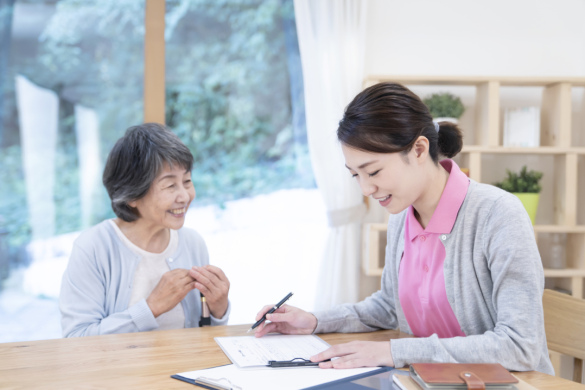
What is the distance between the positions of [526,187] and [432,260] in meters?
1.68

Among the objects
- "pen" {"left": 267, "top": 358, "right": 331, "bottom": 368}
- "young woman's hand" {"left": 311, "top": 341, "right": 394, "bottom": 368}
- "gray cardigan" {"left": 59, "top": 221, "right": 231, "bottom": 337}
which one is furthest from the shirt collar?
"gray cardigan" {"left": 59, "top": 221, "right": 231, "bottom": 337}

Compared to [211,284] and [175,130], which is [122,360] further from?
[175,130]

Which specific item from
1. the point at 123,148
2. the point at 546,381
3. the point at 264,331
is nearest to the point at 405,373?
the point at 546,381

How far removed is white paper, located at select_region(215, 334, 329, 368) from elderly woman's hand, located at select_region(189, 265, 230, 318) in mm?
301

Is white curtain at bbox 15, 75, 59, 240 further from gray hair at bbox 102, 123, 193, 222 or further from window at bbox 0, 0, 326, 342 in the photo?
gray hair at bbox 102, 123, 193, 222

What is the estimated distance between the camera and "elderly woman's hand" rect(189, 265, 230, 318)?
174 centimetres

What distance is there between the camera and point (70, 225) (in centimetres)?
301

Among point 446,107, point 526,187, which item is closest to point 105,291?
point 446,107

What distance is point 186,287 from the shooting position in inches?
67.6

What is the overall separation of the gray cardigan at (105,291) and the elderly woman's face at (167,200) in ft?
0.43

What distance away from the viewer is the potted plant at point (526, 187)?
9.29ft

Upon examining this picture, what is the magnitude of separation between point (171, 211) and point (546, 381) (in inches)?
49.0

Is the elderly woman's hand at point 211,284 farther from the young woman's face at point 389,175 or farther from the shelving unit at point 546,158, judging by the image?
the shelving unit at point 546,158

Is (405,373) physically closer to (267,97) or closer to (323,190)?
(323,190)
